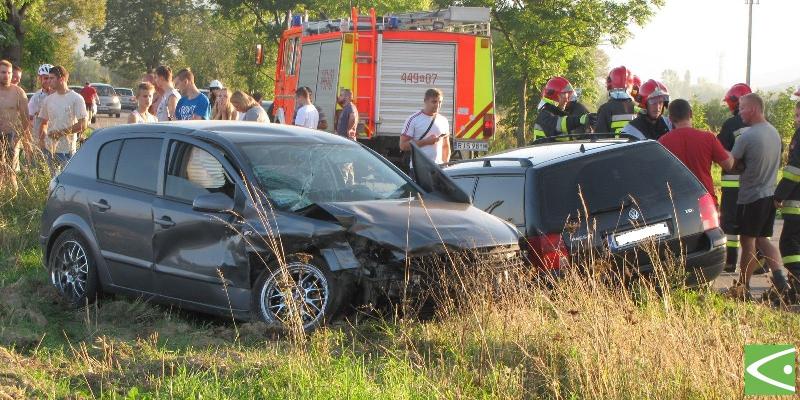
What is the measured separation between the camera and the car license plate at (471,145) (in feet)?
55.6

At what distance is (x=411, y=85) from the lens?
17312mm

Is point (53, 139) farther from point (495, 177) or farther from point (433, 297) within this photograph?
point (433, 297)

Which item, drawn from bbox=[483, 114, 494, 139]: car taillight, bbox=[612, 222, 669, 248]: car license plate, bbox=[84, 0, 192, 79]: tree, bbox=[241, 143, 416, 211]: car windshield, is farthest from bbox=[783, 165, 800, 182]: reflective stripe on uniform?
bbox=[84, 0, 192, 79]: tree

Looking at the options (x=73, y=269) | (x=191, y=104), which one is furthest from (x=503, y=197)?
(x=191, y=104)

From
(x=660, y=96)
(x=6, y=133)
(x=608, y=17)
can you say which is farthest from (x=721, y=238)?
(x=608, y=17)

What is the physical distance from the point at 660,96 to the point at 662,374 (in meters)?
5.66

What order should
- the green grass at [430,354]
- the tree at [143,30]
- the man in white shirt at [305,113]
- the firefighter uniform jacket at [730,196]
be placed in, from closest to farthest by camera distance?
1. the green grass at [430,354]
2. the firefighter uniform jacket at [730,196]
3. the man in white shirt at [305,113]
4. the tree at [143,30]

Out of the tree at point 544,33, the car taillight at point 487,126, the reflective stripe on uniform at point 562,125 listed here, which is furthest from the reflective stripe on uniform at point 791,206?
the tree at point 544,33

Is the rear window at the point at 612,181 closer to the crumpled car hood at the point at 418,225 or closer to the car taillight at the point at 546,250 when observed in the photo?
the car taillight at the point at 546,250

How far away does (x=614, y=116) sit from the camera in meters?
11.6

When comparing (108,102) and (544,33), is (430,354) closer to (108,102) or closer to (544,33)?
(544,33)

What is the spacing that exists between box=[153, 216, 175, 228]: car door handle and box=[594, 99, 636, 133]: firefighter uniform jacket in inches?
216

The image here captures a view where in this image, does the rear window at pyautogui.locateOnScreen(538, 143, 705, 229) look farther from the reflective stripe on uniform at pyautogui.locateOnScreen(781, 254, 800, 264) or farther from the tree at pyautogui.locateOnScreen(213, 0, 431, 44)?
the tree at pyautogui.locateOnScreen(213, 0, 431, 44)

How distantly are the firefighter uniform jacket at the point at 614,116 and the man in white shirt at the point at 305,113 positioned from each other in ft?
12.6
